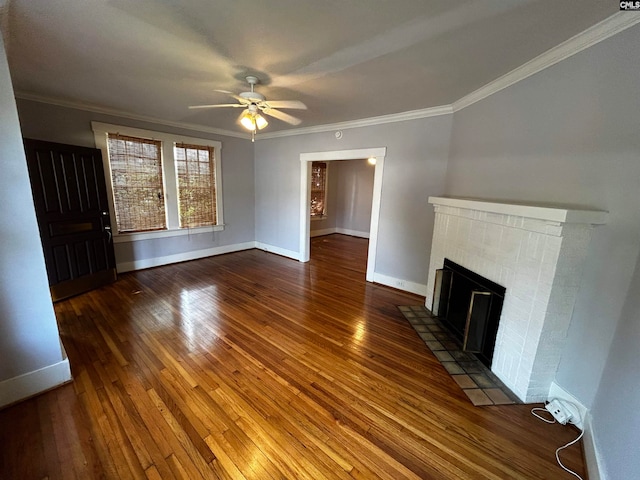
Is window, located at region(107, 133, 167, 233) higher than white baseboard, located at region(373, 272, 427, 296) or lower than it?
higher

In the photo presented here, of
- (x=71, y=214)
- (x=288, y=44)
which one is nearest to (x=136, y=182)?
(x=71, y=214)

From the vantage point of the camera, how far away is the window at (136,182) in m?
3.88

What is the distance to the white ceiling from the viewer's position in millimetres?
1478

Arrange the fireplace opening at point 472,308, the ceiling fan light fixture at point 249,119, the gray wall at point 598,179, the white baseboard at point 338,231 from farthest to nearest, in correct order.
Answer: the white baseboard at point 338,231 < the ceiling fan light fixture at point 249,119 < the fireplace opening at point 472,308 < the gray wall at point 598,179

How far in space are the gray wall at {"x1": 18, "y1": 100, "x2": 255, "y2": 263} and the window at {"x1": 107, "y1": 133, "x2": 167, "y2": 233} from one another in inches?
10.0

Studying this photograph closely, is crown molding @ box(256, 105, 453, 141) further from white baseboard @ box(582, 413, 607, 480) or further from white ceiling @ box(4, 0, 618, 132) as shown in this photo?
white baseboard @ box(582, 413, 607, 480)

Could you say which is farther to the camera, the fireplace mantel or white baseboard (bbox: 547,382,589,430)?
white baseboard (bbox: 547,382,589,430)

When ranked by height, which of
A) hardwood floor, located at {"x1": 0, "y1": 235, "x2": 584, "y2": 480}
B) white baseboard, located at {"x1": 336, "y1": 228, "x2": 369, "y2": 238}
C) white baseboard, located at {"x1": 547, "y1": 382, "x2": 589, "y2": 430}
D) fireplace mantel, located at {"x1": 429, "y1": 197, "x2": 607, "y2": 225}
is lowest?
hardwood floor, located at {"x1": 0, "y1": 235, "x2": 584, "y2": 480}

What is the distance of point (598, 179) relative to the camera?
163cm

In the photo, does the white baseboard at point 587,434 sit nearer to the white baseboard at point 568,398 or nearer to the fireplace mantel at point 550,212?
the white baseboard at point 568,398

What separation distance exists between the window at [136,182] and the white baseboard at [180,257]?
1.86 feet

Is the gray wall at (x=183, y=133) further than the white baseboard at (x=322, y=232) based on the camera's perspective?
No

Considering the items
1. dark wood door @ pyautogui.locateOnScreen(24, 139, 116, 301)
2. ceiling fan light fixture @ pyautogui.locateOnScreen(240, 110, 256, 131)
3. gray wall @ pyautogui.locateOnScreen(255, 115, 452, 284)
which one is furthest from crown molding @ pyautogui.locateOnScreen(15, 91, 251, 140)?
ceiling fan light fixture @ pyautogui.locateOnScreen(240, 110, 256, 131)

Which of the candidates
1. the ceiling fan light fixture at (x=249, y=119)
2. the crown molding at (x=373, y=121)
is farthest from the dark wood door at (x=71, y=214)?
the crown molding at (x=373, y=121)
